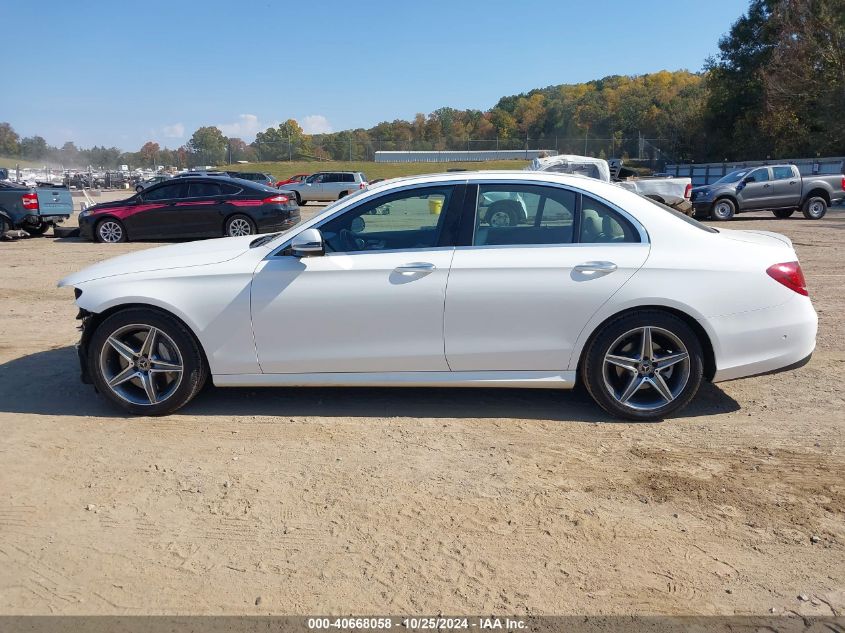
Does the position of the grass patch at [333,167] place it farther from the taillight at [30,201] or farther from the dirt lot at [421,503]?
the dirt lot at [421,503]

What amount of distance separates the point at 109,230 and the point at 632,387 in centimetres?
1464

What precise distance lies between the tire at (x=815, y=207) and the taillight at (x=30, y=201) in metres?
20.7

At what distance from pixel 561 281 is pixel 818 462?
1820 mm

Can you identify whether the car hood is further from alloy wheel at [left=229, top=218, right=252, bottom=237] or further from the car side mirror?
alloy wheel at [left=229, top=218, right=252, bottom=237]

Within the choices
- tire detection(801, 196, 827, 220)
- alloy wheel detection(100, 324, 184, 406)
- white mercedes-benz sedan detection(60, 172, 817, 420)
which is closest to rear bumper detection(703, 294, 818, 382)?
white mercedes-benz sedan detection(60, 172, 817, 420)

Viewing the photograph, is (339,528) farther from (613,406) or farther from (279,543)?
(613,406)

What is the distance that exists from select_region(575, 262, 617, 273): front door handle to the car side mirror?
1.68 m

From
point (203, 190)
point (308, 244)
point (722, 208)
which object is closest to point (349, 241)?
point (308, 244)

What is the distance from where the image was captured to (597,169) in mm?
19406

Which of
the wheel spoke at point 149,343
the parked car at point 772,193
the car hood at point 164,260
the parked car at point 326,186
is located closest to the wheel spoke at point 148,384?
the wheel spoke at point 149,343

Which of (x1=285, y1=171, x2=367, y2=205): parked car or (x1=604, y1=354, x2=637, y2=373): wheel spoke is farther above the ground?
(x1=285, y1=171, x2=367, y2=205): parked car

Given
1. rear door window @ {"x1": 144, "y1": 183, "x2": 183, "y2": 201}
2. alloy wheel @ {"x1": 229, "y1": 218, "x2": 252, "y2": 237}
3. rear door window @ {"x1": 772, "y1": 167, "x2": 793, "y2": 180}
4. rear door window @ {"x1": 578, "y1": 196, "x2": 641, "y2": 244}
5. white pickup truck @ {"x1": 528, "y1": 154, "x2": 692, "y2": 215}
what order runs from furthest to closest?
1. rear door window @ {"x1": 772, "y1": 167, "x2": 793, "y2": 180}
2. white pickup truck @ {"x1": 528, "y1": 154, "x2": 692, "y2": 215}
3. rear door window @ {"x1": 144, "y1": 183, "x2": 183, "y2": 201}
4. alloy wheel @ {"x1": 229, "y1": 218, "x2": 252, "y2": 237}
5. rear door window @ {"x1": 578, "y1": 196, "x2": 641, "y2": 244}

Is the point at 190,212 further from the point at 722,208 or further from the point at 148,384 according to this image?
the point at 722,208

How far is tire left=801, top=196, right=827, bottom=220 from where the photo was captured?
71.2ft
